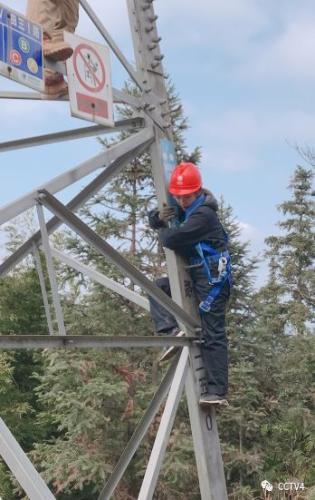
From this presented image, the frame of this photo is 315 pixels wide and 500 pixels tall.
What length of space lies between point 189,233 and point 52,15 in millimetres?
1419

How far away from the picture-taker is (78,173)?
3.70m

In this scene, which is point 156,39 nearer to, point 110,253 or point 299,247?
point 110,253

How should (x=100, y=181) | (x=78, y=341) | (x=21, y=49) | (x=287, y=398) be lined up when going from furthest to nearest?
(x=287, y=398) → (x=100, y=181) → (x=21, y=49) → (x=78, y=341)

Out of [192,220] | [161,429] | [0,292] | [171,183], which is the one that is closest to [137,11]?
[171,183]

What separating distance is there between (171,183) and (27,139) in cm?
86

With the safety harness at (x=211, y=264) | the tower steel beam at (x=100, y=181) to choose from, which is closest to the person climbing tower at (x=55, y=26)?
the tower steel beam at (x=100, y=181)

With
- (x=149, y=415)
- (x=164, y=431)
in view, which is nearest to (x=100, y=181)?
(x=149, y=415)

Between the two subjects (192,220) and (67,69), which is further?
(192,220)

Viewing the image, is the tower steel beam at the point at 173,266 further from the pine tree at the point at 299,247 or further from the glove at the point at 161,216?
the pine tree at the point at 299,247

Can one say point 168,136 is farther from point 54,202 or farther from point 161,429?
point 161,429

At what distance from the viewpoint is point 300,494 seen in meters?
11.9

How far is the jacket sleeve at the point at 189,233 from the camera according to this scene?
13.0ft

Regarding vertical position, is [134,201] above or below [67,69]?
above

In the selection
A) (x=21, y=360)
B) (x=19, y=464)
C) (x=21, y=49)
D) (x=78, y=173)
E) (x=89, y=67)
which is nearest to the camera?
(x=19, y=464)
